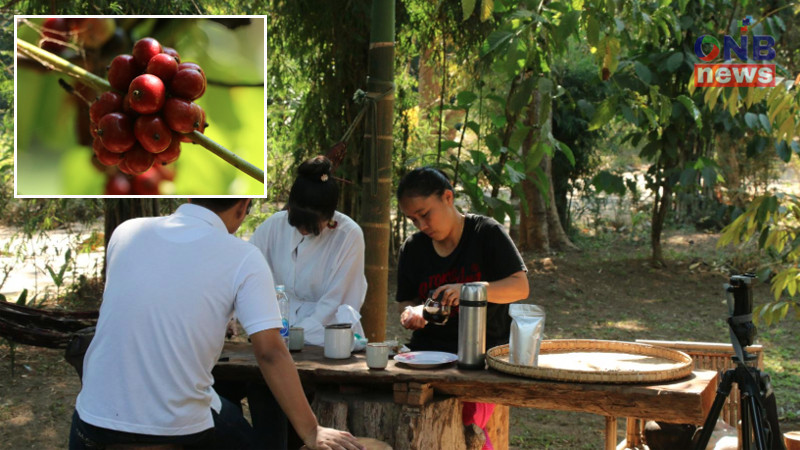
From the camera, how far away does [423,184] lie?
298cm

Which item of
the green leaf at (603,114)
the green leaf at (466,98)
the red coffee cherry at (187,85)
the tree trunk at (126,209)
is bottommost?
the tree trunk at (126,209)

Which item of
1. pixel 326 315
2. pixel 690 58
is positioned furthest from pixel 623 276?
pixel 326 315

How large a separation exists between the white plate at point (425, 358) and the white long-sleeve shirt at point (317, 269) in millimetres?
497

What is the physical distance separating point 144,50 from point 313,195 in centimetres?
105

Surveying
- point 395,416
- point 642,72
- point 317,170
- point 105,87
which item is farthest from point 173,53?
point 642,72

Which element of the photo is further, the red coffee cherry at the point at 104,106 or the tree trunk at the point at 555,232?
the tree trunk at the point at 555,232

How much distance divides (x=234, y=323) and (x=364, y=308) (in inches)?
24.4

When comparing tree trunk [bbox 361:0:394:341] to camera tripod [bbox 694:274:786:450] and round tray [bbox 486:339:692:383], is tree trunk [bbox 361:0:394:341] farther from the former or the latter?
camera tripod [bbox 694:274:786:450]

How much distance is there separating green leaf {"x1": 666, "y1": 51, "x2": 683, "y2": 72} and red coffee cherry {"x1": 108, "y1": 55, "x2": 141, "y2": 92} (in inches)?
211

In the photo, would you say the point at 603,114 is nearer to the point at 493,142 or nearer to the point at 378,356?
the point at 493,142

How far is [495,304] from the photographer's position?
9.95 ft

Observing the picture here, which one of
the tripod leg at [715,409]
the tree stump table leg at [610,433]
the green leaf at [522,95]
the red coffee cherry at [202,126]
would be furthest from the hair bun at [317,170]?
the tripod leg at [715,409]

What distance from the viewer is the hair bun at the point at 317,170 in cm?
310

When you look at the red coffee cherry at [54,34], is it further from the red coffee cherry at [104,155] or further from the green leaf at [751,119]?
the green leaf at [751,119]
